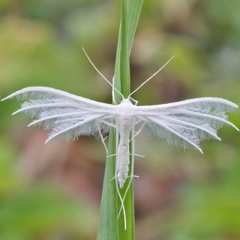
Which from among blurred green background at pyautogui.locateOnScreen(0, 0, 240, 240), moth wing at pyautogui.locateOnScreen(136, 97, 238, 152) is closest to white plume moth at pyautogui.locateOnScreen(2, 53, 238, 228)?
moth wing at pyautogui.locateOnScreen(136, 97, 238, 152)

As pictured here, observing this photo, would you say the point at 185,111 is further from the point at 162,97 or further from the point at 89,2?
the point at 89,2

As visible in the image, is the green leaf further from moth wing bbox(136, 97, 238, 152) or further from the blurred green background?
the blurred green background

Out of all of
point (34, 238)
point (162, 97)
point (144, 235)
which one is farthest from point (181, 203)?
point (162, 97)

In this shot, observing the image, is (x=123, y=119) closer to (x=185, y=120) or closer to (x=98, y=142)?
(x=185, y=120)

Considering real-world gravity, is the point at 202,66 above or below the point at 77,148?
above

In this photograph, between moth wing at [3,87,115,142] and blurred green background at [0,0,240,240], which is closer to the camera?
moth wing at [3,87,115,142]

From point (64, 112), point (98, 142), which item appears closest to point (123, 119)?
point (64, 112)

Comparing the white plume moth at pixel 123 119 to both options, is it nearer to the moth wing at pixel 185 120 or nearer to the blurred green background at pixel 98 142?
the moth wing at pixel 185 120
